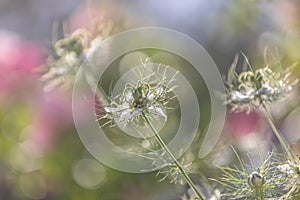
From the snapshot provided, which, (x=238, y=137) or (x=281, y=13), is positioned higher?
(x=281, y=13)

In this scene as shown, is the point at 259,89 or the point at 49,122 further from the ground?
the point at 49,122

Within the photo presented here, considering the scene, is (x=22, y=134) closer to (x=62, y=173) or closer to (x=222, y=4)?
(x=62, y=173)

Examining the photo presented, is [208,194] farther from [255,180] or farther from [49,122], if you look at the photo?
[49,122]

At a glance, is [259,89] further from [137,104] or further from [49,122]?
[49,122]

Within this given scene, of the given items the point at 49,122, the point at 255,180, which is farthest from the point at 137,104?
the point at 49,122

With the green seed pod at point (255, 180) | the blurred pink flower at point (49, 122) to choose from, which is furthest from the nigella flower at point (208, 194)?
the blurred pink flower at point (49, 122)

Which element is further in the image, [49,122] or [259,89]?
[49,122]

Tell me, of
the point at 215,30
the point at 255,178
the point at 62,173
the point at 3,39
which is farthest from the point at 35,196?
the point at 255,178

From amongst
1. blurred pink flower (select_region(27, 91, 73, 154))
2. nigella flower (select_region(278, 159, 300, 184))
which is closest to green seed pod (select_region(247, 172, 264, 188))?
nigella flower (select_region(278, 159, 300, 184))
